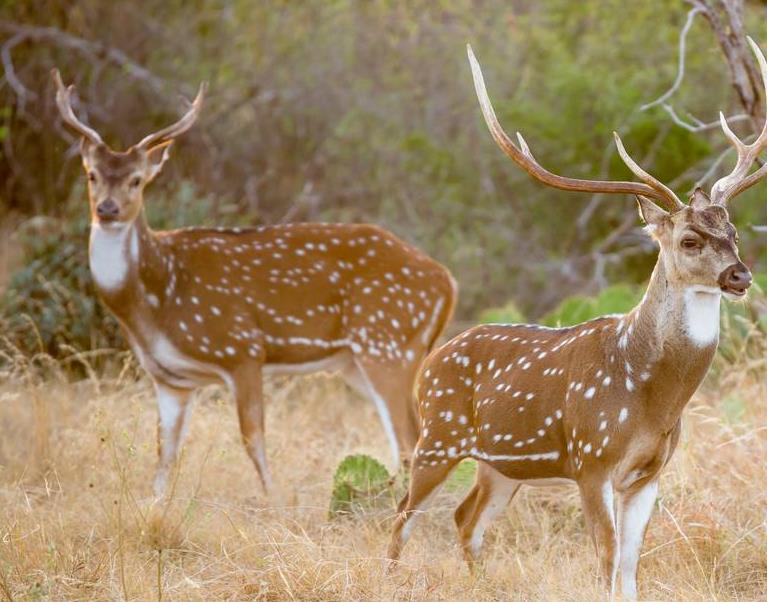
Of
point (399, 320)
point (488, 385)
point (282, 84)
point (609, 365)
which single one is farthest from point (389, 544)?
point (282, 84)

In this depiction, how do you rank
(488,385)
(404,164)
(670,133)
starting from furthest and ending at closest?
(404,164)
(670,133)
(488,385)

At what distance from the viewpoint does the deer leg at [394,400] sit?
736cm

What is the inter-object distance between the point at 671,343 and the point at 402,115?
872 cm

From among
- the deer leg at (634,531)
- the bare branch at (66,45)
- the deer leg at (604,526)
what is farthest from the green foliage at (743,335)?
the bare branch at (66,45)

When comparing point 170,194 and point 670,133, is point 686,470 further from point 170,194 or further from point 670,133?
point 170,194

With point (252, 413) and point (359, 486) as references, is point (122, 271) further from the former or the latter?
point (359, 486)

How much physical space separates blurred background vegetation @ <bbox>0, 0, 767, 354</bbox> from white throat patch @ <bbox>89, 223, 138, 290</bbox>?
4045 mm

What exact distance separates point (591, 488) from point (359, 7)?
956 centimetres

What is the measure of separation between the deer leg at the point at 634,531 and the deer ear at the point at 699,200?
1032 mm

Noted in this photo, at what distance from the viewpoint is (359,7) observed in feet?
44.8

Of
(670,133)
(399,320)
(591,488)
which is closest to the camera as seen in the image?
(591,488)

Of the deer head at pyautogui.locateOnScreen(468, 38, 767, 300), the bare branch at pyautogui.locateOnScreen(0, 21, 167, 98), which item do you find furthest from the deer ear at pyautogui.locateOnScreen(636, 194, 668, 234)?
the bare branch at pyautogui.locateOnScreen(0, 21, 167, 98)

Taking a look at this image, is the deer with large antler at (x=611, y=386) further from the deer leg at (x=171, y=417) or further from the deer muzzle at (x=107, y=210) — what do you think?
the deer muzzle at (x=107, y=210)

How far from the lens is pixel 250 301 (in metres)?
7.55
